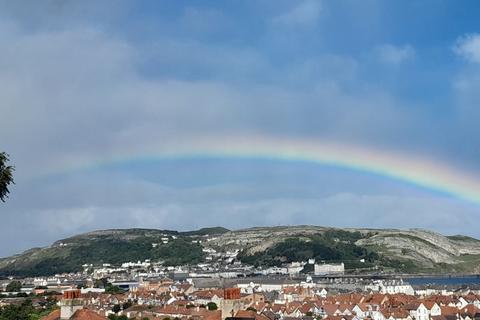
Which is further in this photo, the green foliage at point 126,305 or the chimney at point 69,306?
the green foliage at point 126,305

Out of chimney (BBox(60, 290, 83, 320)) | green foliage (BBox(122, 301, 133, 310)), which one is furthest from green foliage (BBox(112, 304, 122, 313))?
chimney (BBox(60, 290, 83, 320))

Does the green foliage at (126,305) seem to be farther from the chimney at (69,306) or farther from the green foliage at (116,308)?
the chimney at (69,306)

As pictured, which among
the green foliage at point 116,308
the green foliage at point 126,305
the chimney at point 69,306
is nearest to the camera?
the chimney at point 69,306

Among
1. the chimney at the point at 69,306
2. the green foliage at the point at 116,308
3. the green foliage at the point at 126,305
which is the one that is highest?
the green foliage at the point at 126,305

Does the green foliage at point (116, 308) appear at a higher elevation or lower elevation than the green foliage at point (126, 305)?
lower

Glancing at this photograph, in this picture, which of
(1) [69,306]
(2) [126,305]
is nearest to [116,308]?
(2) [126,305]

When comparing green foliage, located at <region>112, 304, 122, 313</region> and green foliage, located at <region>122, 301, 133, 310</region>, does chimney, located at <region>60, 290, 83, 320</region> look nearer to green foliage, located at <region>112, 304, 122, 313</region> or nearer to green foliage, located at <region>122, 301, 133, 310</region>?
green foliage, located at <region>112, 304, 122, 313</region>

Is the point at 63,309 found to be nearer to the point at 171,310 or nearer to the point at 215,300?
the point at 171,310

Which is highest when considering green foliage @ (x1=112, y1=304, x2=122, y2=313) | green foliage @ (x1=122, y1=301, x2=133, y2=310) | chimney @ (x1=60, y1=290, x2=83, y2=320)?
green foliage @ (x1=122, y1=301, x2=133, y2=310)

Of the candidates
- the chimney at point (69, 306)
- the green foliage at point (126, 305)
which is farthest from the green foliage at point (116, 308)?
the chimney at point (69, 306)

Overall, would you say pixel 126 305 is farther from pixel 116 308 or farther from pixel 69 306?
pixel 69 306

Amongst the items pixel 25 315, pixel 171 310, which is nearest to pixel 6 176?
pixel 25 315
